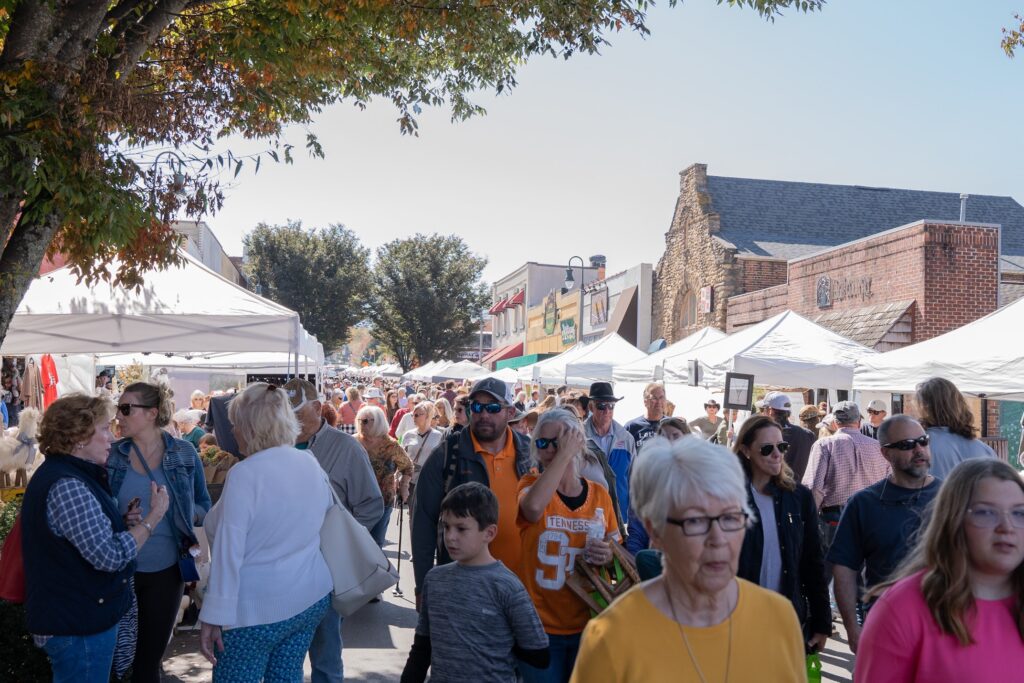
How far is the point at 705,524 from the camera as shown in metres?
2.32

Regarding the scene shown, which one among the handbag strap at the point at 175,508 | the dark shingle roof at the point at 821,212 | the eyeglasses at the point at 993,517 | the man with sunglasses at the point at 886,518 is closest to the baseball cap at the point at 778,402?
the man with sunglasses at the point at 886,518

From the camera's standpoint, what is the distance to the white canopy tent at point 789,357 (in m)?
11.8

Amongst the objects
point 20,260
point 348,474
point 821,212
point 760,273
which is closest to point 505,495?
point 348,474

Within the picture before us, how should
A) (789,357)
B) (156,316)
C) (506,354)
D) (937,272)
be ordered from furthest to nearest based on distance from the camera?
(506,354), (937,272), (789,357), (156,316)

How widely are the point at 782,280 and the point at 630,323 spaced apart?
838cm

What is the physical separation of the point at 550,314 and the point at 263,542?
46504mm

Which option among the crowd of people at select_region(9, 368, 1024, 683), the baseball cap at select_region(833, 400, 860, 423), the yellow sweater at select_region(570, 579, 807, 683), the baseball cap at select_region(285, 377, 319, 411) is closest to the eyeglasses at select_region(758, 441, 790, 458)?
the crowd of people at select_region(9, 368, 1024, 683)

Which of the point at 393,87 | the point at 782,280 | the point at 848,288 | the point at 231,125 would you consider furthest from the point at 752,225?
the point at 231,125

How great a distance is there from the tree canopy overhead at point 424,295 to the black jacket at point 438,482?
48.5 meters

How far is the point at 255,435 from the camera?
13.1ft

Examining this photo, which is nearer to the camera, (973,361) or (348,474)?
(348,474)

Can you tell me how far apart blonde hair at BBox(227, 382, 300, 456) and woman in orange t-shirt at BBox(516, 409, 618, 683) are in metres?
1.13

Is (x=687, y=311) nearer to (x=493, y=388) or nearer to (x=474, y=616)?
(x=493, y=388)

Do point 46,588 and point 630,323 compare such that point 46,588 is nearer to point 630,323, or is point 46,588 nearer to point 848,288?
point 848,288
